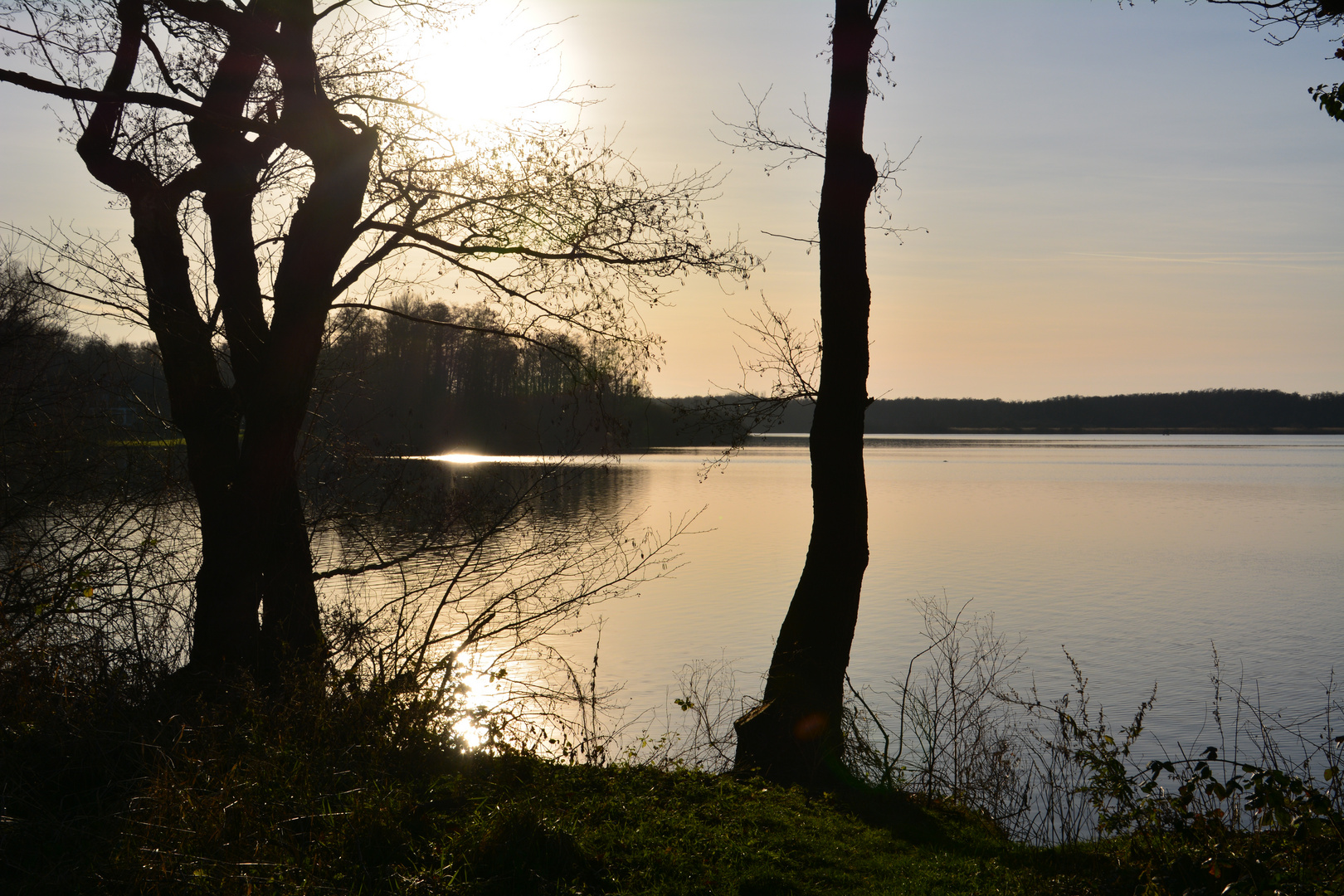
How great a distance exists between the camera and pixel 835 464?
830cm

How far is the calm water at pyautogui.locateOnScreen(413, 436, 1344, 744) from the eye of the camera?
48.0 feet

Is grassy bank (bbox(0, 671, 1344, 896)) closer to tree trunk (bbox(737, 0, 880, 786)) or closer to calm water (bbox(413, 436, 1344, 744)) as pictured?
tree trunk (bbox(737, 0, 880, 786))

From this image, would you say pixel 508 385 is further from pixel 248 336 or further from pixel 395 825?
pixel 395 825

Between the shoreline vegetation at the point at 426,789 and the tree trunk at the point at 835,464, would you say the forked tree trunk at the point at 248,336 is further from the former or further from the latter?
the tree trunk at the point at 835,464

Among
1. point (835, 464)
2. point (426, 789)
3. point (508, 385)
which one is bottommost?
point (426, 789)

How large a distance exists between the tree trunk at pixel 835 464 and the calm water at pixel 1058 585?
1.95 m

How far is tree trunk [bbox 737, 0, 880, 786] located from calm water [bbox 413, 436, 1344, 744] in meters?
1.95

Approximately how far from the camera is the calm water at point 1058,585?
576 inches

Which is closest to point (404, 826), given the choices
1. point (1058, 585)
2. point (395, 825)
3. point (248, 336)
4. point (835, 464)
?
point (395, 825)

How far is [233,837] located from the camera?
15.2 feet

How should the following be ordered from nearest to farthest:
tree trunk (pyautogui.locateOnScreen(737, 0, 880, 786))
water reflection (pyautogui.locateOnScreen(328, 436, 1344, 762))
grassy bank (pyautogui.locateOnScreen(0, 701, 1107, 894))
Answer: grassy bank (pyautogui.locateOnScreen(0, 701, 1107, 894)) → tree trunk (pyautogui.locateOnScreen(737, 0, 880, 786)) → water reflection (pyautogui.locateOnScreen(328, 436, 1344, 762))

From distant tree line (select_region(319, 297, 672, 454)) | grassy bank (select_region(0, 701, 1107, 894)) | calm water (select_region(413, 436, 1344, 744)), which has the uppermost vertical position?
distant tree line (select_region(319, 297, 672, 454))

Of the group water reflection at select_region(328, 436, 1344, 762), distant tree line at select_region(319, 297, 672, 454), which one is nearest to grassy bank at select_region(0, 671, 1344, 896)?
water reflection at select_region(328, 436, 1344, 762)

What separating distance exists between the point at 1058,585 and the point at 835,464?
16144 millimetres
